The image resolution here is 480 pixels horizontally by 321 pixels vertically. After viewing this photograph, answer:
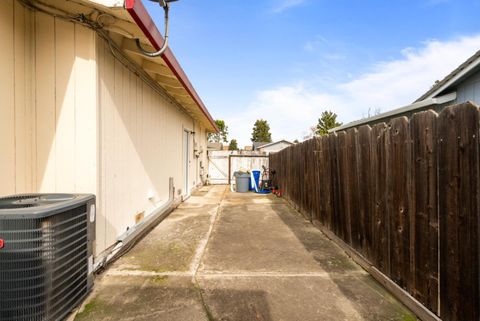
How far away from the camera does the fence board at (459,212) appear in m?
1.51

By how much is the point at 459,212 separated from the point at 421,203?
0.37 meters

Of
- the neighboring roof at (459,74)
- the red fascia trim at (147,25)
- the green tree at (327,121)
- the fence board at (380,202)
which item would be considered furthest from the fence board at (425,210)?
the green tree at (327,121)

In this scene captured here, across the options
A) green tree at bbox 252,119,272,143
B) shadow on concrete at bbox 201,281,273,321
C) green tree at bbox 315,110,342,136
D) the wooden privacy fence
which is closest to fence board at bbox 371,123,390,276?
the wooden privacy fence

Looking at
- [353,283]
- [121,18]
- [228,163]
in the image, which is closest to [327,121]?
[228,163]

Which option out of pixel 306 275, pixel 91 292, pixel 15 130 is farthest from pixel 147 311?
pixel 15 130

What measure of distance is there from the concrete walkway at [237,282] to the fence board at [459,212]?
566mm

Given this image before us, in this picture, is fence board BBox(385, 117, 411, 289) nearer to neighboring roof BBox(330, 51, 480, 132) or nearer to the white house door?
neighboring roof BBox(330, 51, 480, 132)

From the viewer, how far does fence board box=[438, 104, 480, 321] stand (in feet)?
4.95

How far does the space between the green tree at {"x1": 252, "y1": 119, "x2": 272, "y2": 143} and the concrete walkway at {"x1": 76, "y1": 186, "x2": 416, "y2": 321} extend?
57.2m

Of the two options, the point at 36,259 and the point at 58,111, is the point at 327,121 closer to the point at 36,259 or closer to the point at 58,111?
the point at 58,111

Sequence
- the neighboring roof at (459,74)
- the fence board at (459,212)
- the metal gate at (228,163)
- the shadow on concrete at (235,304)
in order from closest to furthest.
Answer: the fence board at (459,212) < the shadow on concrete at (235,304) < the neighboring roof at (459,74) < the metal gate at (228,163)

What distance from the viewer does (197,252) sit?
336cm

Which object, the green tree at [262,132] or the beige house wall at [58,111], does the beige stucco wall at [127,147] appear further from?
the green tree at [262,132]

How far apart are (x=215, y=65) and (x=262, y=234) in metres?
6.86
